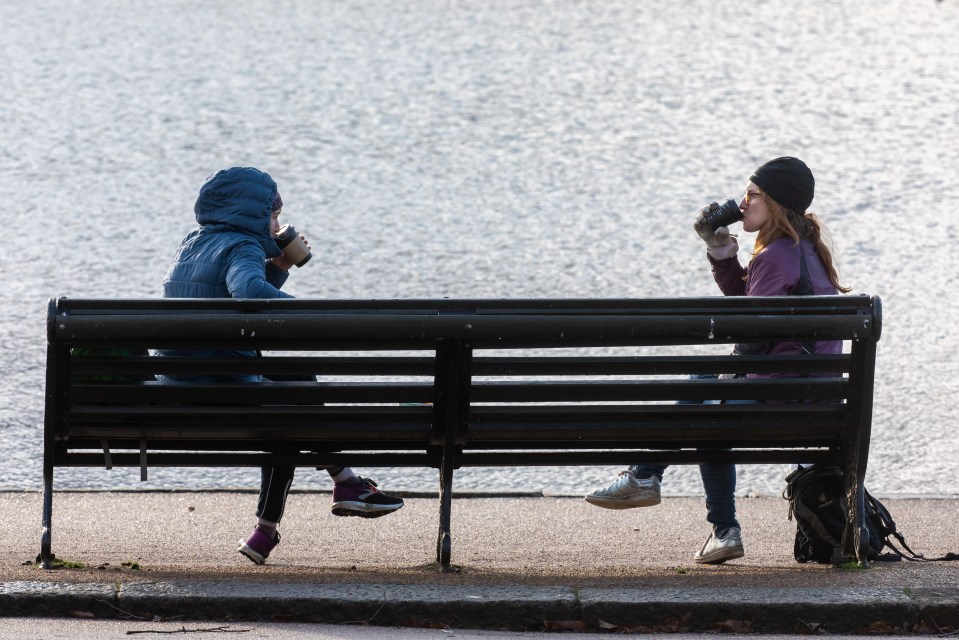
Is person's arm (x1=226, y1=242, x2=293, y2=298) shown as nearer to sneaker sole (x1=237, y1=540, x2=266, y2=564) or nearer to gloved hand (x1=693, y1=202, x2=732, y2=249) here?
sneaker sole (x1=237, y1=540, x2=266, y2=564)

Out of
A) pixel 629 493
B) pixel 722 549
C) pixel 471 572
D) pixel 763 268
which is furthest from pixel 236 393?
pixel 763 268

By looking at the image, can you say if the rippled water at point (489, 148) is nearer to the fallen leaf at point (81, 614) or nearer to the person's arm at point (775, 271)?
the person's arm at point (775, 271)

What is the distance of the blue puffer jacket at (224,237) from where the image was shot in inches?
196

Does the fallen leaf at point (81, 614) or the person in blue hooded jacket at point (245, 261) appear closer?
the fallen leaf at point (81, 614)

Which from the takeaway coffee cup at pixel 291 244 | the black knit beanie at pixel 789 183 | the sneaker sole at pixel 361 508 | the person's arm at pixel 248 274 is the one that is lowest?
the sneaker sole at pixel 361 508

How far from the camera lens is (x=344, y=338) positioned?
447 cm

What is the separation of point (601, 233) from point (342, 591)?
6.63m

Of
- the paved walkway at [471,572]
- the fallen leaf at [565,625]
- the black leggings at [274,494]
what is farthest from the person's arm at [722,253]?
the black leggings at [274,494]

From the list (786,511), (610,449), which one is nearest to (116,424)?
(610,449)

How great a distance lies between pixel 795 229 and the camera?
5.15 m

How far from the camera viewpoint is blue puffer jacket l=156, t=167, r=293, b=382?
16.3ft

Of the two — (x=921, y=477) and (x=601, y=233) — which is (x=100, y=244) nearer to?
(x=601, y=233)

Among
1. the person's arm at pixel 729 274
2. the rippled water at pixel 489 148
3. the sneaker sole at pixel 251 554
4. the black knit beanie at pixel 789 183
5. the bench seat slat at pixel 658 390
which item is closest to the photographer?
the bench seat slat at pixel 658 390

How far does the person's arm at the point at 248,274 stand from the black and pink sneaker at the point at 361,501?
750 millimetres
